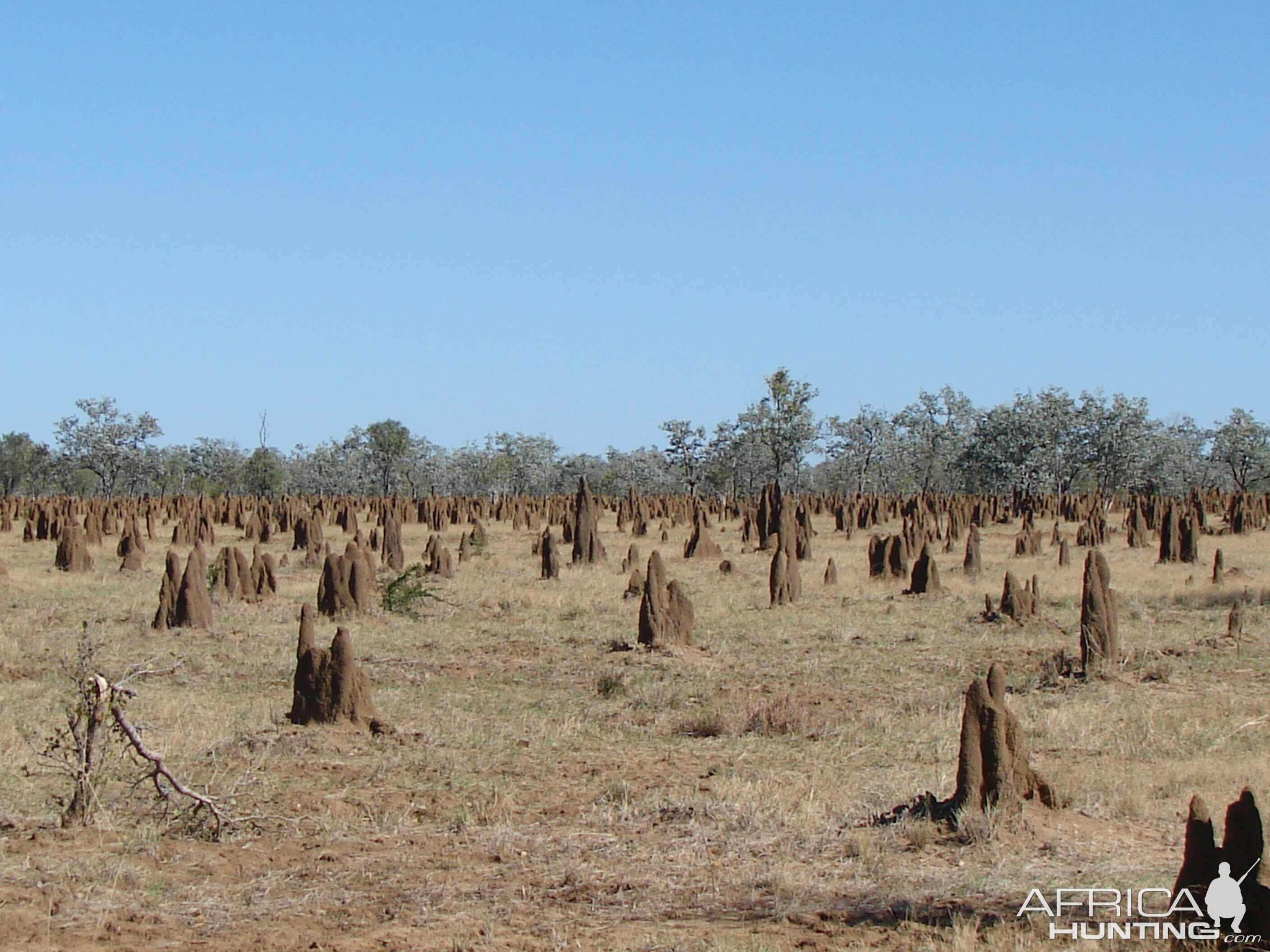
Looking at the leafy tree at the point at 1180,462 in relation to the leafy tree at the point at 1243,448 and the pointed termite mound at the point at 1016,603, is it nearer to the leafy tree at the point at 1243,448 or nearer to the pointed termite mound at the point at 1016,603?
the leafy tree at the point at 1243,448

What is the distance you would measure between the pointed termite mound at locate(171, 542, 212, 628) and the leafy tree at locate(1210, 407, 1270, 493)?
58.6m

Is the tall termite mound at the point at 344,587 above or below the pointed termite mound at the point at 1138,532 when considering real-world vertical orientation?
below

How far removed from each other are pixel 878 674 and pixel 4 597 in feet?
39.1

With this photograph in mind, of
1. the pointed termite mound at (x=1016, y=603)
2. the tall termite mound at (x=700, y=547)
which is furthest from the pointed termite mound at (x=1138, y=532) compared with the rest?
the pointed termite mound at (x=1016, y=603)

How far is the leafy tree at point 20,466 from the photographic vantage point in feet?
242

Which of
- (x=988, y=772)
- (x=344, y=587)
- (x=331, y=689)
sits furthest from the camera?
(x=344, y=587)

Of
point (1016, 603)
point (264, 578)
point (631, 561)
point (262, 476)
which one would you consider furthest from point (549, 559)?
point (262, 476)

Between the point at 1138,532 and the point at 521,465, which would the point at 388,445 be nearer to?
the point at 521,465

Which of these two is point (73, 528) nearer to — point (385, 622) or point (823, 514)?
point (385, 622)

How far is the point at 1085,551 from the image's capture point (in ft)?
93.2

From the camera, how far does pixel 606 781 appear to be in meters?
8.62

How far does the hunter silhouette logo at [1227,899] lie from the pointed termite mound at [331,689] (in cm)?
632

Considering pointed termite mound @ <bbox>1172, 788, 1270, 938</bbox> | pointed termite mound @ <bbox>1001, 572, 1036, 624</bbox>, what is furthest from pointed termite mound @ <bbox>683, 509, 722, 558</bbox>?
pointed termite mound @ <bbox>1172, 788, 1270, 938</bbox>

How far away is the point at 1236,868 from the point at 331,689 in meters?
6.68
